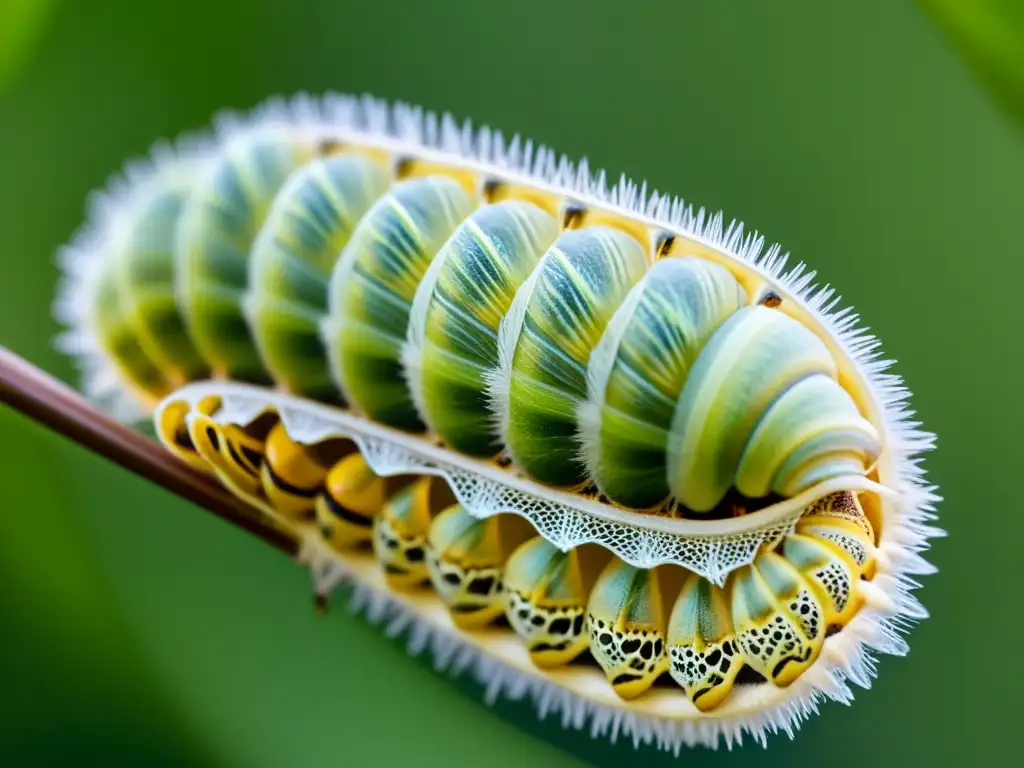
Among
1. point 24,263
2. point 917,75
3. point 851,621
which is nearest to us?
point 851,621

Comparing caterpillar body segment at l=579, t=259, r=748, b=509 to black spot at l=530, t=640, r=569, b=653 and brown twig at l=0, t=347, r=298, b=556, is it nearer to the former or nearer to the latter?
black spot at l=530, t=640, r=569, b=653

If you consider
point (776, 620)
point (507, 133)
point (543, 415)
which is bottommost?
point (776, 620)

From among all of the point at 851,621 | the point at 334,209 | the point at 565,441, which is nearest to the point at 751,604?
the point at 851,621

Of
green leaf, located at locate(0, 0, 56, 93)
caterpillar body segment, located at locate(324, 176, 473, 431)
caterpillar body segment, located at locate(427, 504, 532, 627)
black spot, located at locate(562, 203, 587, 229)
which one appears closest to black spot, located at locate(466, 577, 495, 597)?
caterpillar body segment, located at locate(427, 504, 532, 627)

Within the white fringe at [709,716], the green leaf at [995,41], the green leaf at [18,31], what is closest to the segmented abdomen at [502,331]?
the white fringe at [709,716]

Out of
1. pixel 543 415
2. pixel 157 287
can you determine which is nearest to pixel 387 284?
pixel 543 415

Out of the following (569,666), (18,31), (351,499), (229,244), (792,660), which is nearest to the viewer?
(792,660)

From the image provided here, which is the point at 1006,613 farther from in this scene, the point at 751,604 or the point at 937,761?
the point at 751,604

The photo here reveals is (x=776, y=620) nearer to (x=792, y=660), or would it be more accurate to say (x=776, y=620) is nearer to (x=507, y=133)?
(x=792, y=660)
